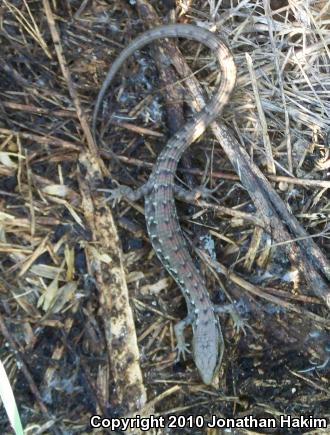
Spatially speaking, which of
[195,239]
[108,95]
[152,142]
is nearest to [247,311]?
[195,239]

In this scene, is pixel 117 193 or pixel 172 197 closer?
pixel 117 193

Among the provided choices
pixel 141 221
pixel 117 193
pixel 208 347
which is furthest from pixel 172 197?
pixel 208 347

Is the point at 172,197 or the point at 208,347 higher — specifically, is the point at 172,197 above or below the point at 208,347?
above

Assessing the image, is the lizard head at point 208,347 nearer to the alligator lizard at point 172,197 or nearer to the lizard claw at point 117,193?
the alligator lizard at point 172,197

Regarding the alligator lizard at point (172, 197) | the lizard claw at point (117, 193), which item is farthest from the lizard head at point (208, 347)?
the lizard claw at point (117, 193)

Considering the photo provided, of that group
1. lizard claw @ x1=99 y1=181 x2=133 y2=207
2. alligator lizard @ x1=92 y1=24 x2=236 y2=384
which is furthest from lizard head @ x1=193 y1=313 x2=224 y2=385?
lizard claw @ x1=99 y1=181 x2=133 y2=207

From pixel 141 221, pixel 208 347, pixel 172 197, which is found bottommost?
pixel 208 347

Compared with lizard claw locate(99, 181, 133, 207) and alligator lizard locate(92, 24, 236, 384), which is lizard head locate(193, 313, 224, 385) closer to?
alligator lizard locate(92, 24, 236, 384)

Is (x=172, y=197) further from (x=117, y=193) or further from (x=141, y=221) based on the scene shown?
(x=117, y=193)
